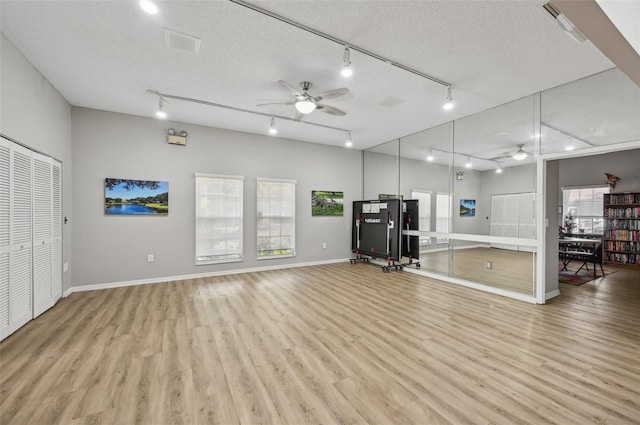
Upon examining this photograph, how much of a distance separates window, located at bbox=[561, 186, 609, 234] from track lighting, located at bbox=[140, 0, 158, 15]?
10.9m

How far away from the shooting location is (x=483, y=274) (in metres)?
4.90

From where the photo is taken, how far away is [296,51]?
3.06 metres

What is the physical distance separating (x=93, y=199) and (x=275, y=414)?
5044 mm

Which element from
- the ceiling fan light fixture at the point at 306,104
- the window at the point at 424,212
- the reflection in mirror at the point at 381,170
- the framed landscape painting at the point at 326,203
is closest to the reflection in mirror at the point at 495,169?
the window at the point at 424,212

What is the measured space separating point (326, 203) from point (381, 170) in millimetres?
1744

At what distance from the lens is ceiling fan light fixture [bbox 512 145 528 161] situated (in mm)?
4309

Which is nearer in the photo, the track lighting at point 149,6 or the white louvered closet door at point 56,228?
the track lighting at point 149,6

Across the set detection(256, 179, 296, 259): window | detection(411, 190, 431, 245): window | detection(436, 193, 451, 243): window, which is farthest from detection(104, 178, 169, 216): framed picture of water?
detection(436, 193, 451, 243): window

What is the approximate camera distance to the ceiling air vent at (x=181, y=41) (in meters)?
2.77

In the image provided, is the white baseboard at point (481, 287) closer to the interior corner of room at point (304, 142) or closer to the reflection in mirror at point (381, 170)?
the interior corner of room at point (304, 142)

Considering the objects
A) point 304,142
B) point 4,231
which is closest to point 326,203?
point 304,142

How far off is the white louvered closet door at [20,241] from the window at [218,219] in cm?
251

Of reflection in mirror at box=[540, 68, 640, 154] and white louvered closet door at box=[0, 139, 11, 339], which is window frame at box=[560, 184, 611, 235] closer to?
reflection in mirror at box=[540, 68, 640, 154]

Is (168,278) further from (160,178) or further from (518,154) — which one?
(518,154)
